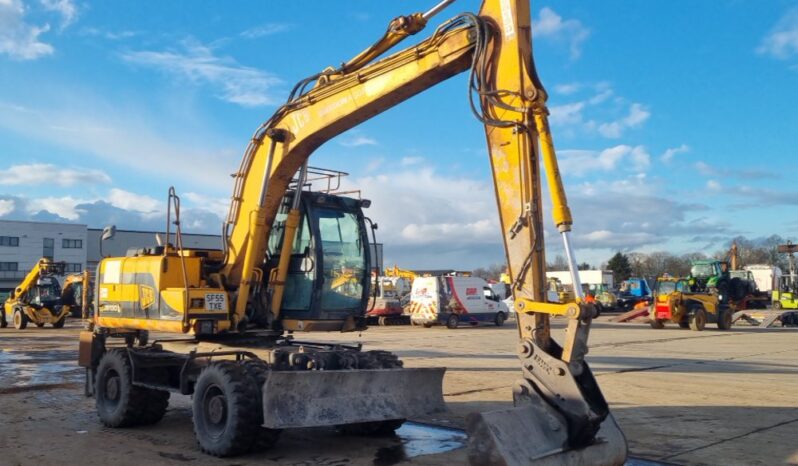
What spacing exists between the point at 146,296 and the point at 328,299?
2.57 metres

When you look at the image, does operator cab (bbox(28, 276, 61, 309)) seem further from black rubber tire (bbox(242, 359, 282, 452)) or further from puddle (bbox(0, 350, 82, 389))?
black rubber tire (bbox(242, 359, 282, 452))

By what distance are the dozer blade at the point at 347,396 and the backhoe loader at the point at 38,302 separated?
30861 millimetres

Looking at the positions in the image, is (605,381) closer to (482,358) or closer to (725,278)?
(482,358)

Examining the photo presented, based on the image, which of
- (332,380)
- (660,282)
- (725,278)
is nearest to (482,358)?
(332,380)

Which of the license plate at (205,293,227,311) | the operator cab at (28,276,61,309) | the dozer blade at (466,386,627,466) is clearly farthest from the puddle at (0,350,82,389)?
the operator cab at (28,276,61,309)

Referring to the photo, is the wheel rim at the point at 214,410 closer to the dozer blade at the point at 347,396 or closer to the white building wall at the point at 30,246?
the dozer blade at the point at 347,396

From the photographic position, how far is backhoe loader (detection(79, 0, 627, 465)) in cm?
591

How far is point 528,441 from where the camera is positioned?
5629 mm

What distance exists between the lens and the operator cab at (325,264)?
29.9 feet

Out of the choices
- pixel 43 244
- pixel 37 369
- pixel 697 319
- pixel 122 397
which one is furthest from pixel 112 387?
pixel 43 244

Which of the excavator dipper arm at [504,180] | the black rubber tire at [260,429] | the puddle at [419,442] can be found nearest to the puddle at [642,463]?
the excavator dipper arm at [504,180]

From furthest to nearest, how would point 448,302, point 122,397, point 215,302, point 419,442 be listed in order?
point 448,302
point 122,397
point 215,302
point 419,442

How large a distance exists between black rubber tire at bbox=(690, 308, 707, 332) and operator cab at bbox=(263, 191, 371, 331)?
24154mm

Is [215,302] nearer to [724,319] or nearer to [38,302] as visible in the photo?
[724,319]
